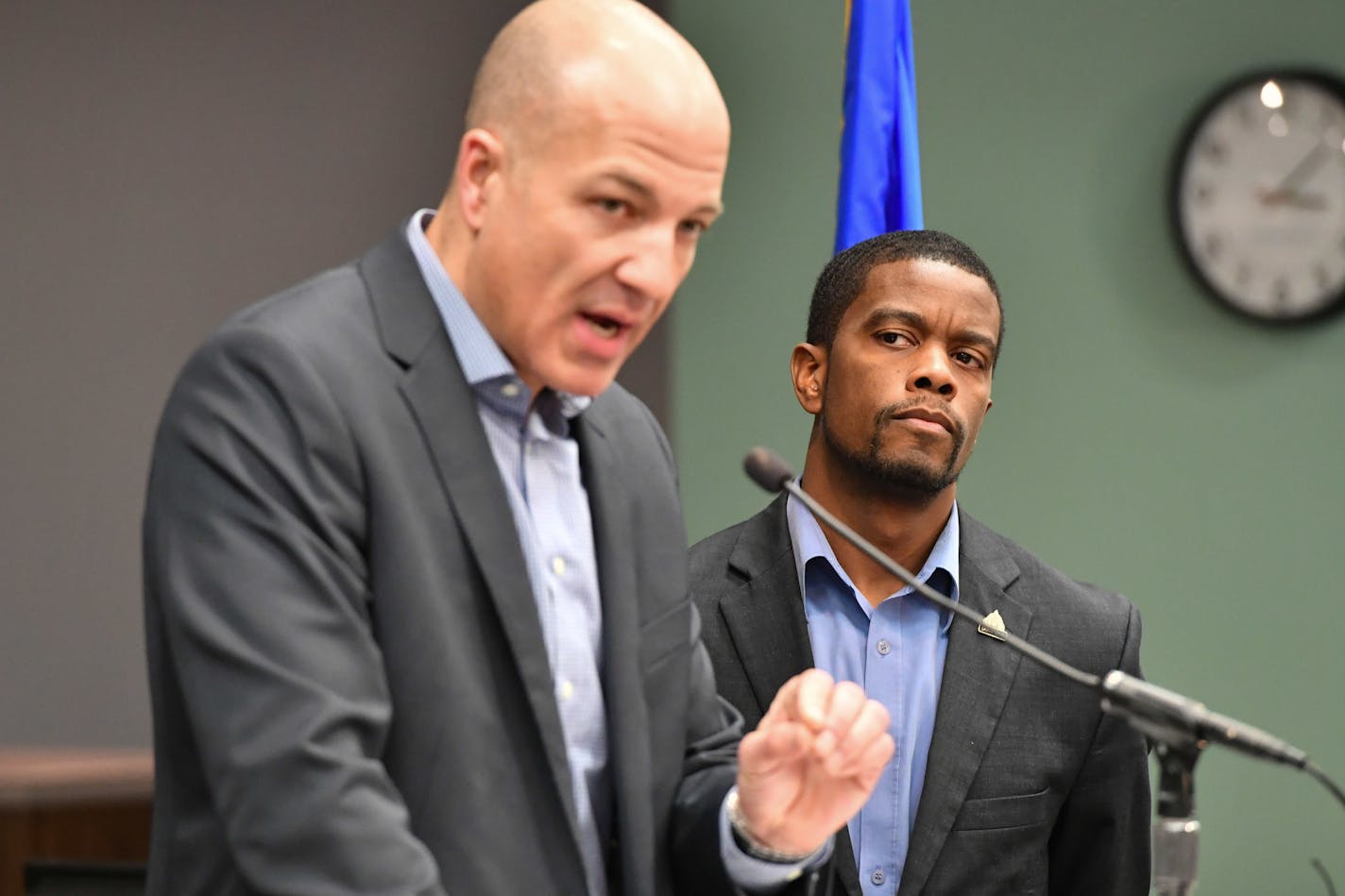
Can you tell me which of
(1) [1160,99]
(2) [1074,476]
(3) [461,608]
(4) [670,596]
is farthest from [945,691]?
(1) [1160,99]

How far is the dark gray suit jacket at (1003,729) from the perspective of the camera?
2158mm

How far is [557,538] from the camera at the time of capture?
1.53 meters

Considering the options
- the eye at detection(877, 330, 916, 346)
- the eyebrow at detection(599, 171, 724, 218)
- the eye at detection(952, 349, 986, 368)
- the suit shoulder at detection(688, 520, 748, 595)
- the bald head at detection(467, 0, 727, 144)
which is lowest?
the suit shoulder at detection(688, 520, 748, 595)

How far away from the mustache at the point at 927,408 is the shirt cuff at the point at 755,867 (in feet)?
2.54

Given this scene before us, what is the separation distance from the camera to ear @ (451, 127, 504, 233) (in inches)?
56.9

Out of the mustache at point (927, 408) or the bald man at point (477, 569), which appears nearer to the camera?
the bald man at point (477, 569)

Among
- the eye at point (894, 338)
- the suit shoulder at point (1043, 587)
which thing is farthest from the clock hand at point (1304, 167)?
the eye at point (894, 338)

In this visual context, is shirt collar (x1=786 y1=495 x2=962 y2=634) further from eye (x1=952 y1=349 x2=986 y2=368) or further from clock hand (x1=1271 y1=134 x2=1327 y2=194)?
clock hand (x1=1271 y1=134 x2=1327 y2=194)

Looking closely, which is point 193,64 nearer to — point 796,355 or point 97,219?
point 97,219

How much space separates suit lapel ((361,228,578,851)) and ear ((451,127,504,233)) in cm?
9

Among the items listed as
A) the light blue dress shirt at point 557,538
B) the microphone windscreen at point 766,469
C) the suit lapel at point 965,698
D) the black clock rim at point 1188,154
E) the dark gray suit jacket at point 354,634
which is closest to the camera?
the dark gray suit jacket at point 354,634

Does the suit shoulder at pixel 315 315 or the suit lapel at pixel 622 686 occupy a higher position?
the suit shoulder at pixel 315 315

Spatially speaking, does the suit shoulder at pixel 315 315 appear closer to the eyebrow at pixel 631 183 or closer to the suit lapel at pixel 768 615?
the eyebrow at pixel 631 183

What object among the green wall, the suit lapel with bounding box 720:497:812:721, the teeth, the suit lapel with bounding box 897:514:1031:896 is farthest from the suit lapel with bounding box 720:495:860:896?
the green wall
